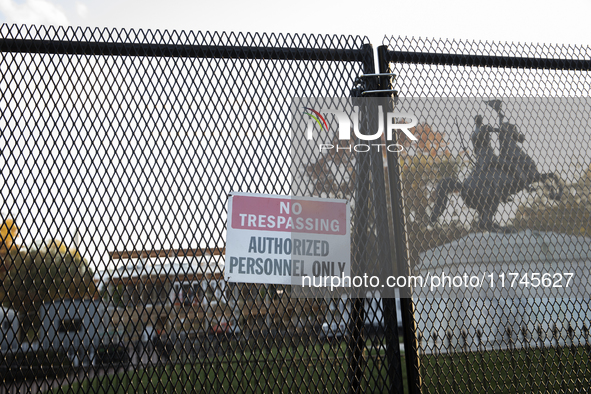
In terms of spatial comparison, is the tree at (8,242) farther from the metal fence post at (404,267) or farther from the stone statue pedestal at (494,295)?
the stone statue pedestal at (494,295)

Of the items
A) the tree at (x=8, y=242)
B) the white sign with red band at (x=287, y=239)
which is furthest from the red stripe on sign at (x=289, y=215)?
the tree at (x=8, y=242)

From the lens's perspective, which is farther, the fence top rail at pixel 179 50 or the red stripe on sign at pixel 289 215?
the fence top rail at pixel 179 50

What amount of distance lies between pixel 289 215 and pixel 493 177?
1.16 meters

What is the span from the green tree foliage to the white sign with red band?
2.03 feet

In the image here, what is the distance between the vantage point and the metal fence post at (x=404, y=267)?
77.8 inches

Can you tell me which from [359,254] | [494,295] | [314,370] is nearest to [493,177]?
[494,295]

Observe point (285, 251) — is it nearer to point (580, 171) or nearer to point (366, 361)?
point (366, 361)

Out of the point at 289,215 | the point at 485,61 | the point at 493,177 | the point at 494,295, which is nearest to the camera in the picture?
the point at 289,215

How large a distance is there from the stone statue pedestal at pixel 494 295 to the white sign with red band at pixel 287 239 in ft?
1.46

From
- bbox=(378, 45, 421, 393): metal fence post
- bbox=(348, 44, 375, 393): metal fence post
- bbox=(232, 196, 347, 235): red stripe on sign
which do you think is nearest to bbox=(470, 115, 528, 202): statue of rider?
bbox=(378, 45, 421, 393): metal fence post

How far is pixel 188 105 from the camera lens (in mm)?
2062

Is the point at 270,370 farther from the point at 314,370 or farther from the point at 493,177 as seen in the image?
the point at 493,177

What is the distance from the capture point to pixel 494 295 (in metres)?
2.12

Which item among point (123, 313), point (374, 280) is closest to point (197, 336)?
point (123, 313)
